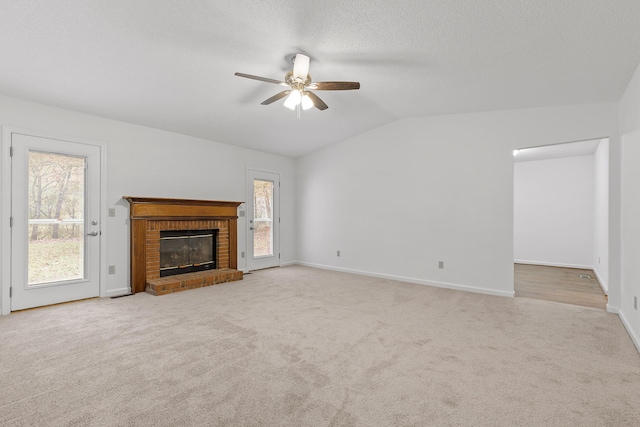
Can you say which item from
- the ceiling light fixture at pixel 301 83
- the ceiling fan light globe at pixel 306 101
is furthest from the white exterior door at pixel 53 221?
the ceiling fan light globe at pixel 306 101

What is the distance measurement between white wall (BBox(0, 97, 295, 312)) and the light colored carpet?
1.06 metres

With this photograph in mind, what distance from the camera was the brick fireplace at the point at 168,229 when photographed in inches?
178

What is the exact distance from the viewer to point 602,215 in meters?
5.16

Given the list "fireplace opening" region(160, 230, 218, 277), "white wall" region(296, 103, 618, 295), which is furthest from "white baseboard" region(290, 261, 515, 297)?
"fireplace opening" region(160, 230, 218, 277)

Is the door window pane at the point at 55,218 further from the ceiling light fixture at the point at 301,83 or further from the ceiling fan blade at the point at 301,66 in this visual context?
the ceiling fan blade at the point at 301,66

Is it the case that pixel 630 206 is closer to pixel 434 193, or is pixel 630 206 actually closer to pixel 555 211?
pixel 434 193

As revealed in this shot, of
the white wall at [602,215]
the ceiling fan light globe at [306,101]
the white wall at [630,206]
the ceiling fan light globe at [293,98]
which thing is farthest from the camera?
the white wall at [602,215]

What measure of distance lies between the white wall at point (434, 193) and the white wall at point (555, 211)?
365 centimetres

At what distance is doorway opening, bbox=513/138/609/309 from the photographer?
6.23 metres

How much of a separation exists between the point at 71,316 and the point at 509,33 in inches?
202

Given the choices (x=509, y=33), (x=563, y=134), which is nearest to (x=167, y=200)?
(x=509, y=33)

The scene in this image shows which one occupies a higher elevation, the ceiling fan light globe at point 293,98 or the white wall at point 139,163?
the ceiling fan light globe at point 293,98

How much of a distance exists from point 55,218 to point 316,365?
3.79m

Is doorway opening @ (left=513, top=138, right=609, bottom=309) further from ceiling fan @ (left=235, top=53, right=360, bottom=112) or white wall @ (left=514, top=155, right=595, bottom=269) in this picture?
ceiling fan @ (left=235, top=53, right=360, bottom=112)
